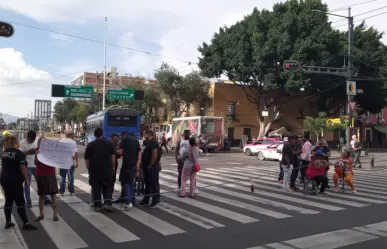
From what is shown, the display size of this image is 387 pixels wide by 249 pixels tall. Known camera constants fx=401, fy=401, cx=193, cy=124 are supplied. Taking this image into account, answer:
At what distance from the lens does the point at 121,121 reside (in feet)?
96.2

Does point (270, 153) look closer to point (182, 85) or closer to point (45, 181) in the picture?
point (182, 85)

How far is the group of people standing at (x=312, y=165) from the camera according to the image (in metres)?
11.2

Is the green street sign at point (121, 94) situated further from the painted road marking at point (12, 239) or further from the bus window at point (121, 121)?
the painted road marking at point (12, 239)

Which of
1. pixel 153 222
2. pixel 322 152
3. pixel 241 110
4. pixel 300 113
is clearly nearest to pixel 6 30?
pixel 153 222

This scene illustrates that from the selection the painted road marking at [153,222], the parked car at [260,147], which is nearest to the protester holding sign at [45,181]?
the painted road marking at [153,222]

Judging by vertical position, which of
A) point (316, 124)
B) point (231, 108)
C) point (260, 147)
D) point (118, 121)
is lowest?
point (260, 147)

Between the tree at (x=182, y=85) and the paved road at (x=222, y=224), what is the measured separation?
32.8m

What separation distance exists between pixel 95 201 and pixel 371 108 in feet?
141

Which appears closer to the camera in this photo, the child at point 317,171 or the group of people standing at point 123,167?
the group of people standing at point 123,167

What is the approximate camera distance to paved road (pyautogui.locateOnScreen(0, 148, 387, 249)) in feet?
20.6

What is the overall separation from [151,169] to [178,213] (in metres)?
1.28

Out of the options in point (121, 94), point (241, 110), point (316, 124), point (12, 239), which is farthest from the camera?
point (241, 110)

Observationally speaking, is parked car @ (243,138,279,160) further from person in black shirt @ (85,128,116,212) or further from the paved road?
person in black shirt @ (85,128,116,212)

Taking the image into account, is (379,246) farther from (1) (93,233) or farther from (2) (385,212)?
(1) (93,233)
